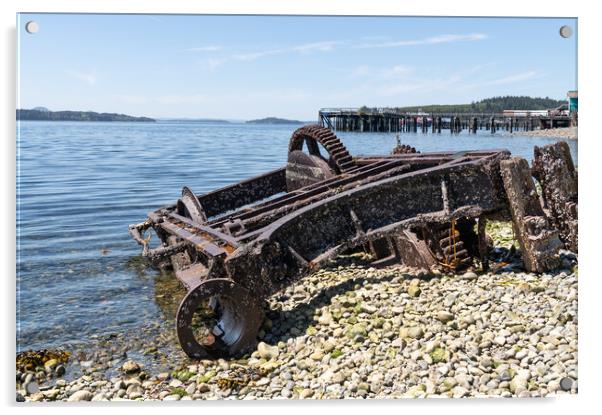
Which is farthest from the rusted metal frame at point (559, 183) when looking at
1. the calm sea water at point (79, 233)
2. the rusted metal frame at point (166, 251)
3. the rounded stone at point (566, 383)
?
the rusted metal frame at point (166, 251)

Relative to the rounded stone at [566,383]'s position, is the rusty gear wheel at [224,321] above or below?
above

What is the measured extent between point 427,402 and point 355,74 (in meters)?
3.65

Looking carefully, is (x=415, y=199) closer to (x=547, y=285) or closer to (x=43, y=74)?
(x=547, y=285)

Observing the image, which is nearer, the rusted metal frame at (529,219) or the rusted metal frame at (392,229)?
the rusted metal frame at (392,229)

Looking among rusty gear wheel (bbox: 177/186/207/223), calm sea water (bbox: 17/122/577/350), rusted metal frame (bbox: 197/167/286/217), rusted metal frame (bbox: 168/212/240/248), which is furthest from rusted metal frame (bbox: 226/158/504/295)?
rusted metal frame (bbox: 197/167/286/217)

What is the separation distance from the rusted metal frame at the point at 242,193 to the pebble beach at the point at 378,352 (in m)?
2.51

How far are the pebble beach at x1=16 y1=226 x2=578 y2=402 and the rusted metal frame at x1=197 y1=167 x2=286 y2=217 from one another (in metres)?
2.51

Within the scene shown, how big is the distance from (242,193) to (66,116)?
347cm

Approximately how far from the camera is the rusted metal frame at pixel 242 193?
881 centimetres

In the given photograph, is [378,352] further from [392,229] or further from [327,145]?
[327,145]

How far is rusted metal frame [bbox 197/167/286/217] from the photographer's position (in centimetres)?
881

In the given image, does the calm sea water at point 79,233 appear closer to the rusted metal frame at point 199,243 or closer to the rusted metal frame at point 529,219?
the rusted metal frame at point 199,243

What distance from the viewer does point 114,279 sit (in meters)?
8.83

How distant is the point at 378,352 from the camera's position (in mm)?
5289
